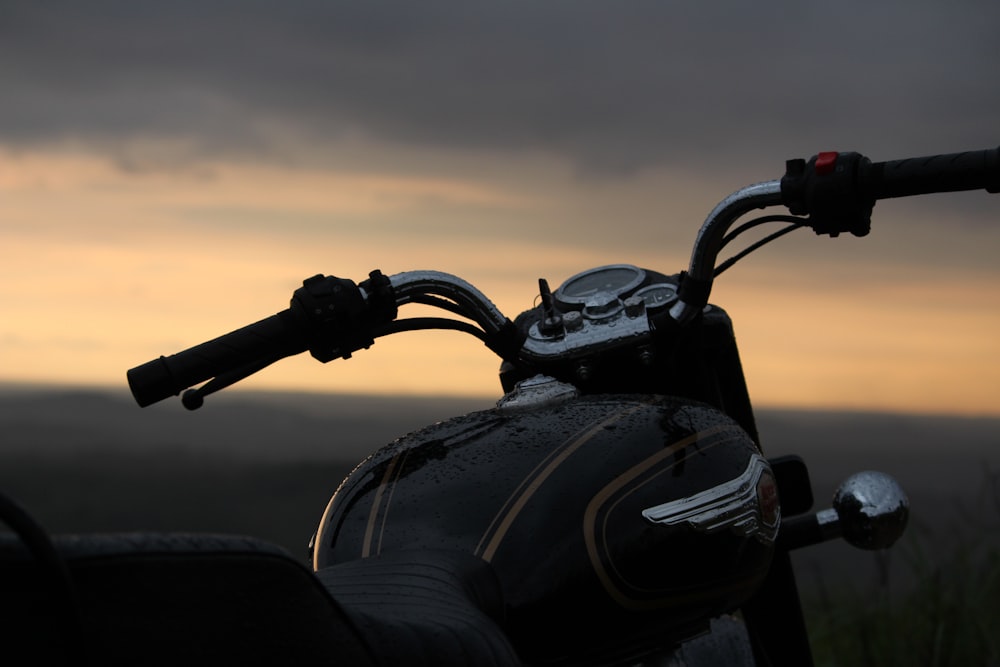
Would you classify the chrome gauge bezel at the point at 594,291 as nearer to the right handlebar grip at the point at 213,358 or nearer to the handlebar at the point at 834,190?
the handlebar at the point at 834,190

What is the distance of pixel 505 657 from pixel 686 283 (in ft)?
3.73

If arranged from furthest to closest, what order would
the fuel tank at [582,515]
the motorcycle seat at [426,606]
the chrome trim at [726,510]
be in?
the chrome trim at [726,510] < the fuel tank at [582,515] < the motorcycle seat at [426,606]

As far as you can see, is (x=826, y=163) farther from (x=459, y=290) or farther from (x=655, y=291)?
(x=459, y=290)

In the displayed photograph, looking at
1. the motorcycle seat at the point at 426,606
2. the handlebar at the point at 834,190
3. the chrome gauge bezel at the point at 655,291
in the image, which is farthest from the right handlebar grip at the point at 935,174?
the motorcycle seat at the point at 426,606

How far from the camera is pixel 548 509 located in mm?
1804

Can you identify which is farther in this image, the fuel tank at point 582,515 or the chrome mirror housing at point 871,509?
the chrome mirror housing at point 871,509

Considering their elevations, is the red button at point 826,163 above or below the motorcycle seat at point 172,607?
above

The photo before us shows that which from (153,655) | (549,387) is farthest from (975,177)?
(153,655)

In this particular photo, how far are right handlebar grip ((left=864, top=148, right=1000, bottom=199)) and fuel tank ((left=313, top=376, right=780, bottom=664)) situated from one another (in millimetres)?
540

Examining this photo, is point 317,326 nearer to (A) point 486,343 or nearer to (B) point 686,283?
(A) point 486,343

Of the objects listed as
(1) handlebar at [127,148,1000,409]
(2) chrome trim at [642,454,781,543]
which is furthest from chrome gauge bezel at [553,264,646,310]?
(2) chrome trim at [642,454,781,543]

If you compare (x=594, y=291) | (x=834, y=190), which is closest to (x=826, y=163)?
(x=834, y=190)

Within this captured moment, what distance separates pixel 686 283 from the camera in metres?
2.35

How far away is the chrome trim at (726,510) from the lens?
191 centimetres
